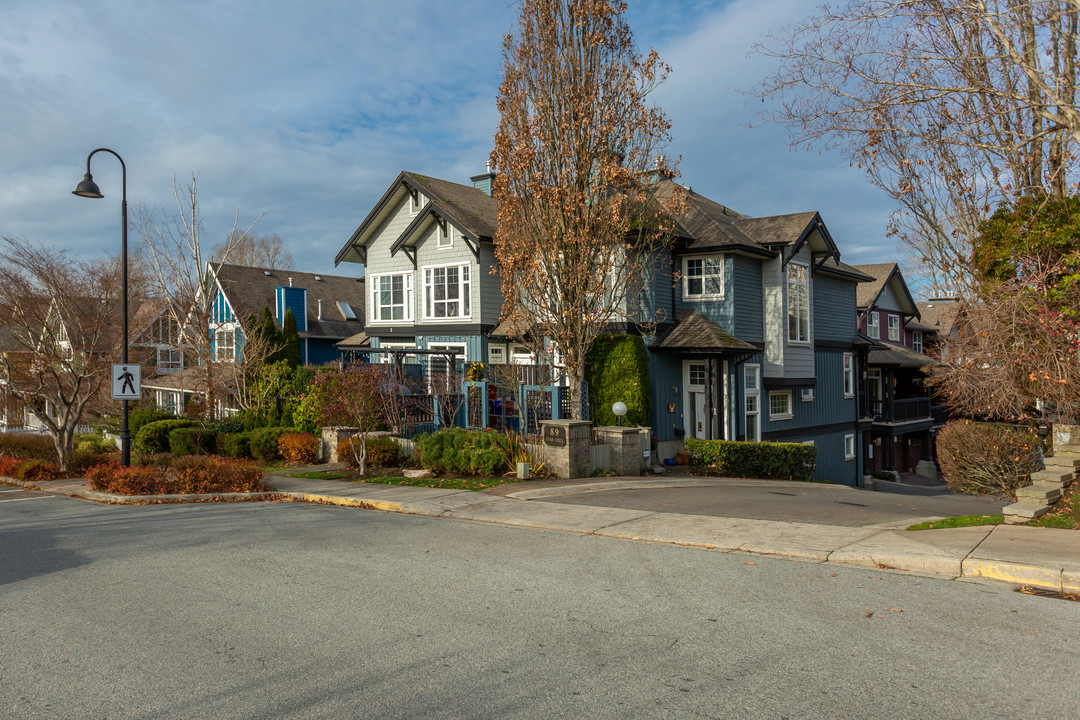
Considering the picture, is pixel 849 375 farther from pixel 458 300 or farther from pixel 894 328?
pixel 458 300

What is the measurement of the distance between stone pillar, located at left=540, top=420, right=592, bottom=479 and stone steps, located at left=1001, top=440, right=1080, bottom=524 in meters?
8.34

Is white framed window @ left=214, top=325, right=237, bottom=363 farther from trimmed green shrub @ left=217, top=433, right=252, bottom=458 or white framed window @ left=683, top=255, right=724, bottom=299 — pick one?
white framed window @ left=683, top=255, right=724, bottom=299

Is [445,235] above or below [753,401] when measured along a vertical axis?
above

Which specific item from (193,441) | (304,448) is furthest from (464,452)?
(193,441)

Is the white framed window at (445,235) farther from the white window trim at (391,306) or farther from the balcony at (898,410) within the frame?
the balcony at (898,410)

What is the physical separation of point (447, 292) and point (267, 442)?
25.8 feet

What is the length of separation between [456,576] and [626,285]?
43.3ft

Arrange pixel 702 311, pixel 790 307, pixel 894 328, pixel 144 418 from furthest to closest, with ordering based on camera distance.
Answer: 1. pixel 894 328
2. pixel 144 418
3. pixel 790 307
4. pixel 702 311

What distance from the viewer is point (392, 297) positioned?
2789cm

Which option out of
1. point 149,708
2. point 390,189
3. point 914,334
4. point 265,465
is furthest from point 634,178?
point 914,334

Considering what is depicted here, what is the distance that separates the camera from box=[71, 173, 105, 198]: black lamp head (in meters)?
16.3

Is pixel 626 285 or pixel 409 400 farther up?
pixel 626 285

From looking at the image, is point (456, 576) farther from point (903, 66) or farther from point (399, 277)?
point (399, 277)

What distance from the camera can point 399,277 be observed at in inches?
1095
